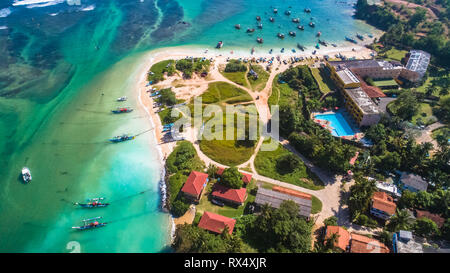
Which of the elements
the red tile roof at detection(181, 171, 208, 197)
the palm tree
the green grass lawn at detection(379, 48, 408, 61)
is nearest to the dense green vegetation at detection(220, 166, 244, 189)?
the red tile roof at detection(181, 171, 208, 197)

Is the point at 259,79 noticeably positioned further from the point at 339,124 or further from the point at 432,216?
the point at 432,216

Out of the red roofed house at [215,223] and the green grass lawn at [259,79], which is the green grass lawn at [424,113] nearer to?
the green grass lawn at [259,79]

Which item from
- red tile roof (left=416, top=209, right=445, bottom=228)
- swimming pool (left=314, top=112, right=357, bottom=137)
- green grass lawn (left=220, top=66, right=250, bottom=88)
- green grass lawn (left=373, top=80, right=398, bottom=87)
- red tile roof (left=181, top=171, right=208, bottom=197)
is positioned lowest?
red tile roof (left=416, top=209, right=445, bottom=228)

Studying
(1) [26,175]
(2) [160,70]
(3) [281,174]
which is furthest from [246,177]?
(2) [160,70]

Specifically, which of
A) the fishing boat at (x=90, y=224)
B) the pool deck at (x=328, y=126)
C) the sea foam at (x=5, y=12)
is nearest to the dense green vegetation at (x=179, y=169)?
the fishing boat at (x=90, y=224)

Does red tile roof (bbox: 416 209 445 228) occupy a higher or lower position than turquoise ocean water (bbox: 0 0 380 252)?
lower

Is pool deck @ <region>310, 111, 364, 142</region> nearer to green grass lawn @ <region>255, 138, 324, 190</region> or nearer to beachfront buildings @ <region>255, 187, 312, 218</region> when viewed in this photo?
green grass lawn @ <region>255, 138, 324, 190</region>
